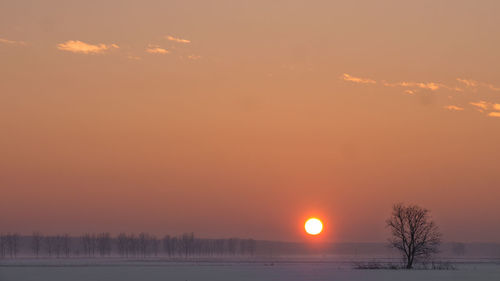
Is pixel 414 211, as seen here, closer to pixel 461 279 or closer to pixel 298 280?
pixel 461 279

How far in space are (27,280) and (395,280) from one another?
3417 cm

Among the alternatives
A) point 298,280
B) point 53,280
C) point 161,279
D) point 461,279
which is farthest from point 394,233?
point 53,280

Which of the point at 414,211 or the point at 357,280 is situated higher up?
the point at 414,211

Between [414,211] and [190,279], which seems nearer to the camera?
[190,279]

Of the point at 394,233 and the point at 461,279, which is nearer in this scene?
the point at 461,279

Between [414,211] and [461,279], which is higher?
[414,211]

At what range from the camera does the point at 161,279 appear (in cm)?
6456

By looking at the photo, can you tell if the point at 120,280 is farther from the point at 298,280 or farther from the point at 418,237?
the point at 418,237

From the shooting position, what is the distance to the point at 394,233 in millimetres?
98750

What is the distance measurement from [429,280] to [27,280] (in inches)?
1482

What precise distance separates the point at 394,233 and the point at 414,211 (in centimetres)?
432

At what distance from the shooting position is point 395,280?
64.8m

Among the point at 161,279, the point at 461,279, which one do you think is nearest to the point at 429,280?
the point at 461,279

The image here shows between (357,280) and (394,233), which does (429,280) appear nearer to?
(357,280)
